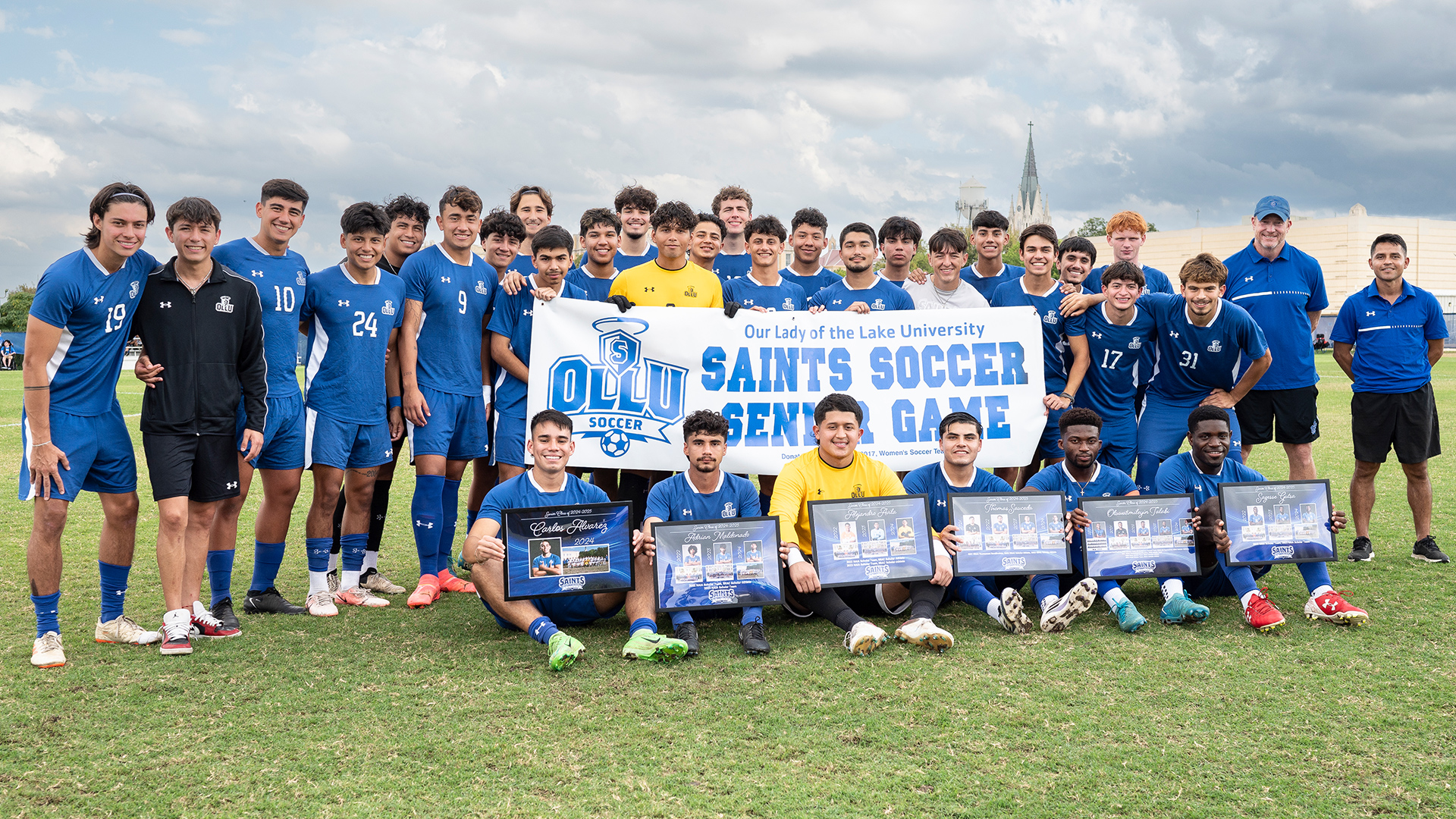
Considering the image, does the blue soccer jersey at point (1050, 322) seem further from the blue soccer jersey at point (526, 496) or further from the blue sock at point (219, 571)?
the blue sock at point (219, 571)

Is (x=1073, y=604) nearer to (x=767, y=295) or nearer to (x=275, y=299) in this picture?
(x=767, y=295)

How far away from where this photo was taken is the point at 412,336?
5.67m

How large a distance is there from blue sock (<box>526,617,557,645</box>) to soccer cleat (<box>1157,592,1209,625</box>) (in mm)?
3105

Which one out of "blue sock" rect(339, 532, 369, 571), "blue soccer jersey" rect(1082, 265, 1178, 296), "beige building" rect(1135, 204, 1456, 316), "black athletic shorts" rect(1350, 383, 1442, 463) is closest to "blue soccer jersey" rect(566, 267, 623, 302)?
"blue sock" rect(339, 532, 369, 571)

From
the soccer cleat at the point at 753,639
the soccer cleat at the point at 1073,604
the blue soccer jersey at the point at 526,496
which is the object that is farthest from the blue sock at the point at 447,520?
the soccer cleat at the point at 1073,604

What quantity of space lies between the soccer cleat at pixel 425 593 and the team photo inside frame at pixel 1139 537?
3.70 m

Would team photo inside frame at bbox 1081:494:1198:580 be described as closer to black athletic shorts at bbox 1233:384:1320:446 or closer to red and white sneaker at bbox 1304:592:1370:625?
red and white sneaker at bbox 1304:592:1370:625

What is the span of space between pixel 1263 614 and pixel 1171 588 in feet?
1.44

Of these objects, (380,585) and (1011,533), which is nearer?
(1011,533)

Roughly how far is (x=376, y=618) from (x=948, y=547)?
3113mm

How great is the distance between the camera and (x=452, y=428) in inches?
229

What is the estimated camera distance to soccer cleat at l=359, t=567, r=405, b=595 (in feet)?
19.4

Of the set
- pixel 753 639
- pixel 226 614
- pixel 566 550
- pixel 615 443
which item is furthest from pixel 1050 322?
pixel 226 614

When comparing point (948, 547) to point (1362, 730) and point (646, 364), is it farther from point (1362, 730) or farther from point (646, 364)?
point (646, 364)
